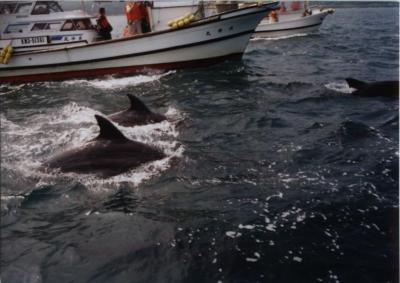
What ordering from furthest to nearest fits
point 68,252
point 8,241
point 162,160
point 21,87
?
point 21,87 → point 162,160 → point 8,241 → point 68,252

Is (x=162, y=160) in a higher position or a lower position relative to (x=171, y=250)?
higher

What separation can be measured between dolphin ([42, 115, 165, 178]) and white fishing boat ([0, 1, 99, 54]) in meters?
12.9

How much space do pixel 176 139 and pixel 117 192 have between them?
3.22 m

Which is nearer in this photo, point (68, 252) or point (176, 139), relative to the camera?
point (68, 252)

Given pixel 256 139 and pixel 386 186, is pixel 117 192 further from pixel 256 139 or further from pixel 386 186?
pixel 386 186

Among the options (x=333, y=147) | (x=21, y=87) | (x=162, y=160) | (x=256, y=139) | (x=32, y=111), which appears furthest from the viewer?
(x=21, y=87)

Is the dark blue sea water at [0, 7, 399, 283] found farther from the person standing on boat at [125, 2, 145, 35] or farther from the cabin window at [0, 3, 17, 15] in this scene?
the cabin window at [0, 3, 17, 15]

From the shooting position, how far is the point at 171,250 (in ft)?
21.1

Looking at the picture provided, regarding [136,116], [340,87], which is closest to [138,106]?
[136,116]

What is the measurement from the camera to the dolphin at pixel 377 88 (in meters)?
14.8

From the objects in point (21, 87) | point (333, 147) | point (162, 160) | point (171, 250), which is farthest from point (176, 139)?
point (21, 87)

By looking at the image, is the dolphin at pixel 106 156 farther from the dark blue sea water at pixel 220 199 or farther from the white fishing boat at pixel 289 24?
the white fishing boat at pixel 289 24

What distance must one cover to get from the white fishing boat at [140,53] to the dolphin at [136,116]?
808 centimetres

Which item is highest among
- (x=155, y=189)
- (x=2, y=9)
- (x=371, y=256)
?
(x=2, y=9)
